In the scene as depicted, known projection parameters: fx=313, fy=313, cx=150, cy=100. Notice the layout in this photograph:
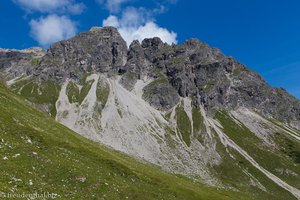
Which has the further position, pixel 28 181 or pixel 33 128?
pixel 33 128

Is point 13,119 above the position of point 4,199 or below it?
above

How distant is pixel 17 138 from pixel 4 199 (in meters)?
17.2

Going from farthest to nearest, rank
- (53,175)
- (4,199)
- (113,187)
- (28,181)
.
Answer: (113,187), (53,175), (28,181), (4,199)

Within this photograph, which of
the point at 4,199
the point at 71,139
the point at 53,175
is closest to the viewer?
the point at 4,199

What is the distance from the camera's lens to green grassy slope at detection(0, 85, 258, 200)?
29.3 metres

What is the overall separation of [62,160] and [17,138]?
635 cm

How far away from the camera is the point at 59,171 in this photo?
33.8 metres

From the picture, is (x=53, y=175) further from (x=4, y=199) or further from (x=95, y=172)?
(x=4, y=199)

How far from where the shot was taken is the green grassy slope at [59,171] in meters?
29.3

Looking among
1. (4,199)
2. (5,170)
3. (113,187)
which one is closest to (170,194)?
(113,187)

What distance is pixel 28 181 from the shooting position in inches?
1109

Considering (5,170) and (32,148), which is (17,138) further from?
(5,170)

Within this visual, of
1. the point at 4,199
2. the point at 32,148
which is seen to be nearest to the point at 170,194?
the point at 32,148

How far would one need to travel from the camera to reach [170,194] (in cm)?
4434
